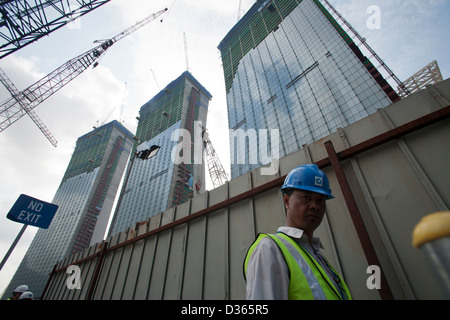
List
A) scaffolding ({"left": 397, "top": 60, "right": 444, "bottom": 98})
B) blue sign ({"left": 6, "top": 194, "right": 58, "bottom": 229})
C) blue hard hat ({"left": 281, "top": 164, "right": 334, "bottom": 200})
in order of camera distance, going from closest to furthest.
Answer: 1. blue hard hat ({"left": 281, "top": 164, "right": 334, "bottom": 200})
2. blue sign ({"left": 6, "top": 194, "right": 58, "bottom": 229})
3. scaffolding ({"left": 397, "top": 60, "right": 444, "bottom": 98})

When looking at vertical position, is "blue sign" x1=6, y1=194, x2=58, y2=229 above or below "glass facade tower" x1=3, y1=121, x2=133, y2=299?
below

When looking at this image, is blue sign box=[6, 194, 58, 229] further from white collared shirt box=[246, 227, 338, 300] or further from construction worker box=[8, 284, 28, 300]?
white collared shirt box=[246, 227, 338, 300]

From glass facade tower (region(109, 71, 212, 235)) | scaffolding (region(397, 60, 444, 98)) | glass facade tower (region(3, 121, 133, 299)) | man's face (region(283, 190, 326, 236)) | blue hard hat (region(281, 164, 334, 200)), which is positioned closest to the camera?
man's face (region(283, 190, 326, 236))

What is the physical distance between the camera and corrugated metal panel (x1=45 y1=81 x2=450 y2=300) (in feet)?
9.46

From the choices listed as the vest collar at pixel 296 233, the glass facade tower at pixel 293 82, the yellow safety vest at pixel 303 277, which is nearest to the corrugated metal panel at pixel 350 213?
the vest collar at pixel 296 233

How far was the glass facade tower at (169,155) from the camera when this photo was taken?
250ft

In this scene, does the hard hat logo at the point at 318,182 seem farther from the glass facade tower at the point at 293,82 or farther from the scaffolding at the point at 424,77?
the scaffolding at the point at 424,77

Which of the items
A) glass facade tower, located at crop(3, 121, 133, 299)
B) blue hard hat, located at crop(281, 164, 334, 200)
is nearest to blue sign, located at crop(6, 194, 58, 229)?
blue hard hat, located at crop(281, 164, 334, 200)

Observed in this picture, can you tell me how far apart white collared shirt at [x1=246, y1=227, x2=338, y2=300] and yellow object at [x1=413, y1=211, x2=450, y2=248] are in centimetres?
105

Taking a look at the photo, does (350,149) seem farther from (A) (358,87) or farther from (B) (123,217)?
(B) (123,217)

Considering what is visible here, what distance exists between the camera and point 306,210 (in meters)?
2.31

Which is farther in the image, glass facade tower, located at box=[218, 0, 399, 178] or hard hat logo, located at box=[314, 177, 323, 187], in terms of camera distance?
glass facade tower, located at box=[218, 0, 399, 178]

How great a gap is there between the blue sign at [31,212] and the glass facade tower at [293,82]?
38.6 meters
